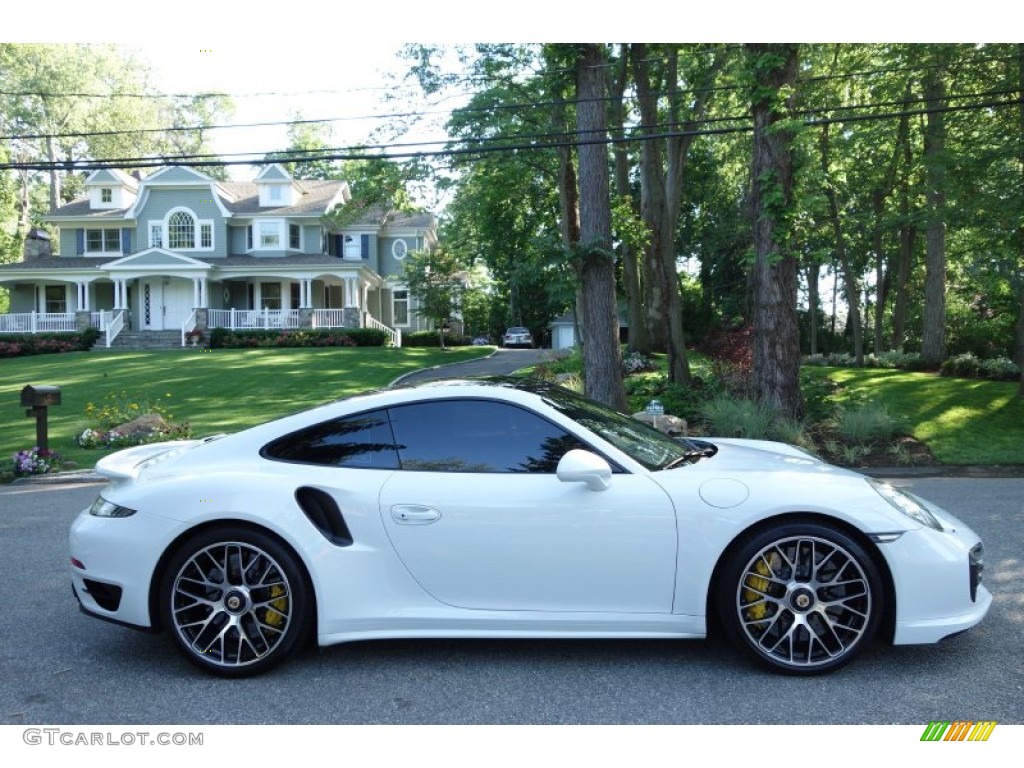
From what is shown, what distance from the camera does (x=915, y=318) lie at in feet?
142

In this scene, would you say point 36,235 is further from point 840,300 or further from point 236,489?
point 840,300

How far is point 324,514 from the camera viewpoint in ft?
13.1

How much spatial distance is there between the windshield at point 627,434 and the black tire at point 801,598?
651 mm

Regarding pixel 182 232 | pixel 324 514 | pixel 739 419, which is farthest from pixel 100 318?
pixel 324 514

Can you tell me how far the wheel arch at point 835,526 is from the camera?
12.3 ft

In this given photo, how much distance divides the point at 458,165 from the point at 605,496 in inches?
812

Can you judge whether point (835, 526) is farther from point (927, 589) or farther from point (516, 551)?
point (516, 551)

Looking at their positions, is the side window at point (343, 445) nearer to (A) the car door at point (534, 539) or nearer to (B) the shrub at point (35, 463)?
(A) the car door at point (534, 539)

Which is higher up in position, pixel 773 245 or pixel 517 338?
pixel 773 245

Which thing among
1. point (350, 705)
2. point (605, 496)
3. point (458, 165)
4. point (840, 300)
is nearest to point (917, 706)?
point (605, 496)

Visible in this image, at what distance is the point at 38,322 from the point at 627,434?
40.3m

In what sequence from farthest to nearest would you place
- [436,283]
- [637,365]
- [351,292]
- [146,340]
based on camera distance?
→ [351,292]
[436,283]
[146,340]
[637,365]
